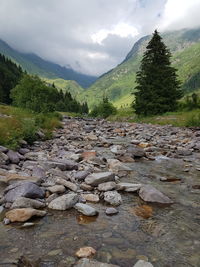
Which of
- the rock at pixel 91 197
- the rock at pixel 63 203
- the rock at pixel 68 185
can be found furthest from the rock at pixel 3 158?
the rock at pixel 91 197

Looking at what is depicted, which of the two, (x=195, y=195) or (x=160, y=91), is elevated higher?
(x=160, y=91)

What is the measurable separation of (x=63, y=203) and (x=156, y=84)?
30.6m

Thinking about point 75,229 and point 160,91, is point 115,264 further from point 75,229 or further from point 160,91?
point 160,91

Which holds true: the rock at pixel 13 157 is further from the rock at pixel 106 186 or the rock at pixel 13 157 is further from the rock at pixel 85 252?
the rock at pixel 85 252

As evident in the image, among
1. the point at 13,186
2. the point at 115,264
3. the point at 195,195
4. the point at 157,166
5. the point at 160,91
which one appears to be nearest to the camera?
the point at 115,264

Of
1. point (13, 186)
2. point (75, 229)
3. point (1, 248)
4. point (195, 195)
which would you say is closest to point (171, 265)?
point (75, 229)

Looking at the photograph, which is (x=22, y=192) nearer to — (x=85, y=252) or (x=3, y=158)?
(x=85, y=252)

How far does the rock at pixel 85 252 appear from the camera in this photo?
3.41 metres

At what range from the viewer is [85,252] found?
3.47 metres

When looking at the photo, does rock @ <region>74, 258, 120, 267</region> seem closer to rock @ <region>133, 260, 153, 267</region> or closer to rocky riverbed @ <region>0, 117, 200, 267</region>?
rocky riverbed @ <region>0, 117, 200, 267</region>

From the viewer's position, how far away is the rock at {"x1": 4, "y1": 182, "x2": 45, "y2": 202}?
4998 millimetres

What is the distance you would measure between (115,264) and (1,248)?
1.77 m

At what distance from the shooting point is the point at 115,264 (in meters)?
3.27

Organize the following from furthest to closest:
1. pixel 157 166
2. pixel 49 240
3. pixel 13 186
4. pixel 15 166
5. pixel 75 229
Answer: pixel 157 166
pixel 15 166
pixel 13 186
pixel 75 229
pixel 49 240
